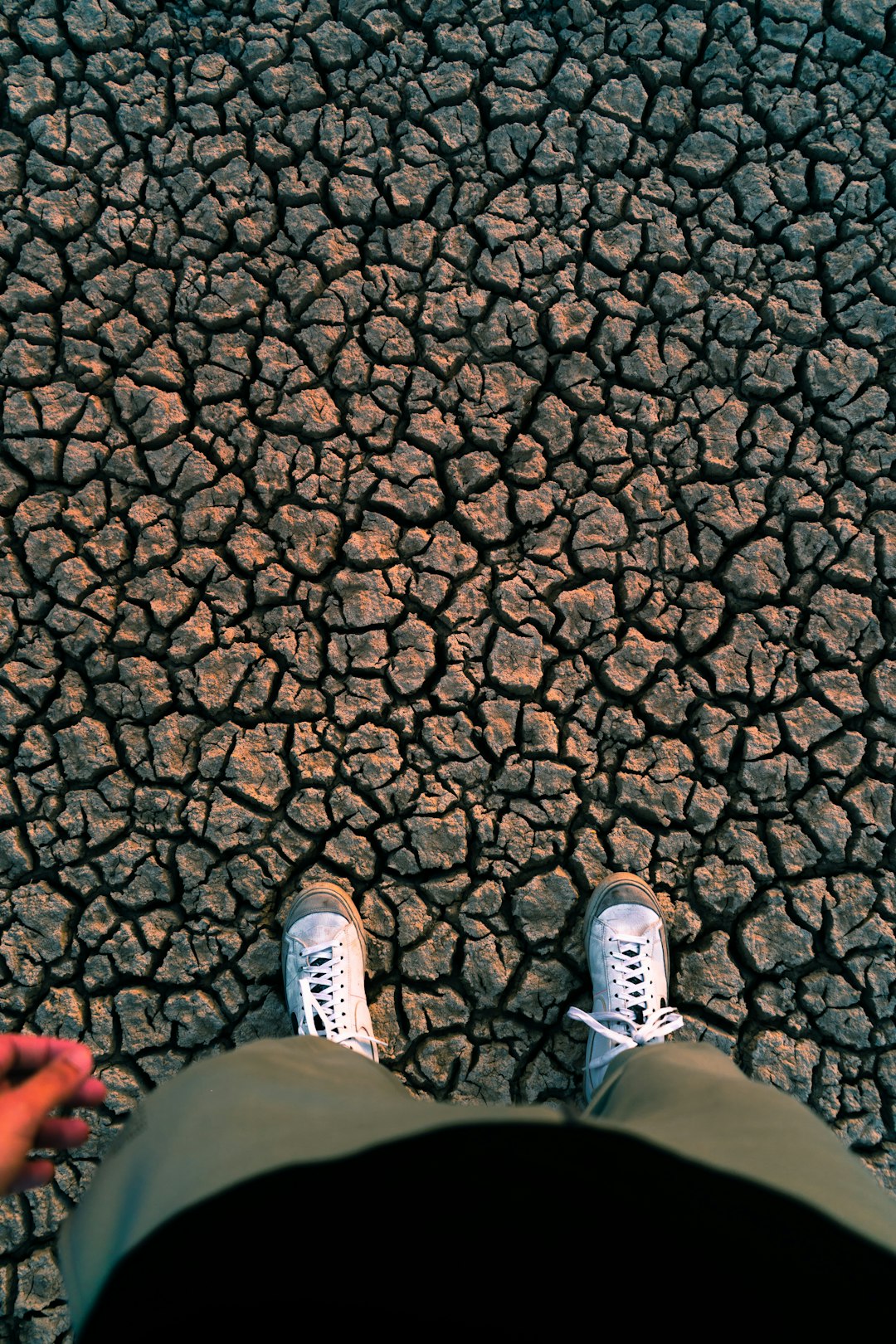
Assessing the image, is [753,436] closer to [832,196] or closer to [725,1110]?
[832,196]

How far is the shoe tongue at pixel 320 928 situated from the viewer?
2092mm

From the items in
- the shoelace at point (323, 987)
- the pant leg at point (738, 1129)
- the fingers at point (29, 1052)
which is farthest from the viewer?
the shoelace at point (323, 987)

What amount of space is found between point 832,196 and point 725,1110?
245 cm

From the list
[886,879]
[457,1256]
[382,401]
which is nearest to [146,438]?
[382,401]

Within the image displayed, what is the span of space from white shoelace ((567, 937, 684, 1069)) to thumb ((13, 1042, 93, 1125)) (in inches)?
48.8

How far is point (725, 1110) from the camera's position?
1.37m

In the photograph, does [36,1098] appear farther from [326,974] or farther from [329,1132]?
[326,974]

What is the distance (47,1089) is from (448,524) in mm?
1616

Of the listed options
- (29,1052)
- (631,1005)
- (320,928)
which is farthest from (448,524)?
(29,1052)

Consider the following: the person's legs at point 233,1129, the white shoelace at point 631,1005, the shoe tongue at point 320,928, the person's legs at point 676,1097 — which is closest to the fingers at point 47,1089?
the person's legs at point 233,1129

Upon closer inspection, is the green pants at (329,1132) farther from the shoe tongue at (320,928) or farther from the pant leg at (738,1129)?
the shoe tongue at (320,928)

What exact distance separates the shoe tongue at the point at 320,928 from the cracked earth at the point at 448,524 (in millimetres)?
101

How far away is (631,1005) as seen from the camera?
6.88ft

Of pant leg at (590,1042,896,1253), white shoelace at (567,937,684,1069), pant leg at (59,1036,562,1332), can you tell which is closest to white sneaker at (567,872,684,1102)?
white shoelace at (567,937,684,1069)
